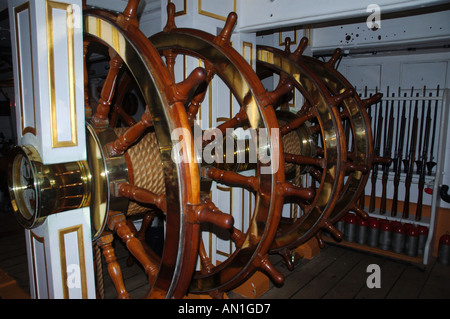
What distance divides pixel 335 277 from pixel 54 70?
8.71 feet

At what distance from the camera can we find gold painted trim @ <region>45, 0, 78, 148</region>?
1.23 m

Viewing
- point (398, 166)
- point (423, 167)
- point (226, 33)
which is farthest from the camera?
point (398, 166)

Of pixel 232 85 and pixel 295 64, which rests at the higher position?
pixel 295 64

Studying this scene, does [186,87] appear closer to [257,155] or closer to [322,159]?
[257,155]

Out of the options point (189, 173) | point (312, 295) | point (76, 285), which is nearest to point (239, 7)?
point (189, 173)

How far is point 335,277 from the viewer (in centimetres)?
298

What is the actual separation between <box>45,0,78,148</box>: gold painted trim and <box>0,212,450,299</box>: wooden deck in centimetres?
175

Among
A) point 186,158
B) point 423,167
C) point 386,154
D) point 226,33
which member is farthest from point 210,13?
point 423,167

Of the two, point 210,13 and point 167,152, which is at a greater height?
point 210,13

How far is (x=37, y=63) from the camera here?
1222mm

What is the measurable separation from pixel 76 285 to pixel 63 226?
242mm

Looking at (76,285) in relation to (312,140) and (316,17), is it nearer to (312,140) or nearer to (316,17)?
(316,17)

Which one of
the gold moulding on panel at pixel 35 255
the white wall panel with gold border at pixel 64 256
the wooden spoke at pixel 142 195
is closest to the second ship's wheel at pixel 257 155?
the wooden spoke at pixel 142 195

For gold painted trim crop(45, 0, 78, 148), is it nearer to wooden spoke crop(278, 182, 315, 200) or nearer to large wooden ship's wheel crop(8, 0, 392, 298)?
large wooden ship's wheel crop(8, 0, 392, 298)
